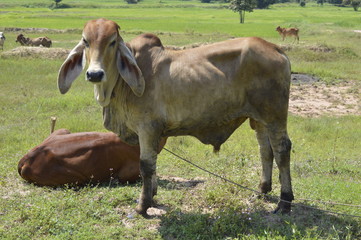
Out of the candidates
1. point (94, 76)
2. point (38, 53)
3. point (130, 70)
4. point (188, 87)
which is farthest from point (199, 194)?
point (38, 53)

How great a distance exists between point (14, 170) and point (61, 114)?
4.35 meters

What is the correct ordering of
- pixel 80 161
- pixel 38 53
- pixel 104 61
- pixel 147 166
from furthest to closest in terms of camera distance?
pixel 38 53 < pixel 80 161 < pixel 147 166 < pixel 104 61

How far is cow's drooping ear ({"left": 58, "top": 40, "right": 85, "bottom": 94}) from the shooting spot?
510cm

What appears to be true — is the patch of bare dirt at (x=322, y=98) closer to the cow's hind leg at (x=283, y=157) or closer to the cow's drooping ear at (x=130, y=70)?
the cow's hind leg at (x=283, y=157)

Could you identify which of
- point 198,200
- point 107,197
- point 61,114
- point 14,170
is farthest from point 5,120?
point 198,200

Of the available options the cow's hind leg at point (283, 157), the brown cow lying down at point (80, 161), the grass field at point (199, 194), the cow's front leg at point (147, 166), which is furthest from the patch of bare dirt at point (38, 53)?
the cow's hind leg at point (283, 157)

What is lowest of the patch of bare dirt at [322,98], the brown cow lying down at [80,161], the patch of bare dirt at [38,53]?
the patch of bare dirt at [322,98]

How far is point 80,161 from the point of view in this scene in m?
6.26

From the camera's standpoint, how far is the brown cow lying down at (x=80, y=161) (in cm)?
624

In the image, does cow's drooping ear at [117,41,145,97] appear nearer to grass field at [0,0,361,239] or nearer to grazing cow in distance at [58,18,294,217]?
grazing cow in distance at [58,18,294,217]

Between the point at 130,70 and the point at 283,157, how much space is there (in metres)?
1.96

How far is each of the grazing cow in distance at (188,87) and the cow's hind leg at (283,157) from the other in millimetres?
11

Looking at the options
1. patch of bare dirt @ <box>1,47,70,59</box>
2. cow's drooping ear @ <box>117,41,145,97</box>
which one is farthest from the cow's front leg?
patch of bare dirt @ <box>1,47,70,59</box>

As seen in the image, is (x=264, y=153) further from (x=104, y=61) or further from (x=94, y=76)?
(x=94, y=76)
